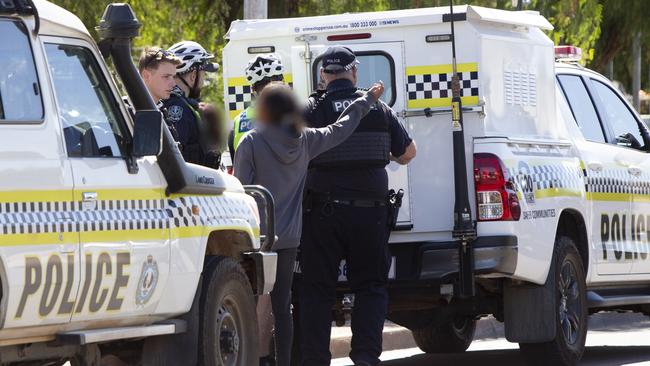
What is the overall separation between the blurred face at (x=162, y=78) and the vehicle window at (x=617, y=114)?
407 centimetres

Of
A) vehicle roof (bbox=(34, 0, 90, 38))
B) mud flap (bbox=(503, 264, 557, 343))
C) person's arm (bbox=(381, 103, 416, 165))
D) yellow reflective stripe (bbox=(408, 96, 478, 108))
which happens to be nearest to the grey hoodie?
person's arm (bbox=(381, 103, 416, 165))

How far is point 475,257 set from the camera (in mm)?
9281

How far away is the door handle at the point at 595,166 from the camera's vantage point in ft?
35.4

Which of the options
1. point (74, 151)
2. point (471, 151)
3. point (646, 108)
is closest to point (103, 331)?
point (74, 151)

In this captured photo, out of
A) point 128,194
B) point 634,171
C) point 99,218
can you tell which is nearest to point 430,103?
point 634,171

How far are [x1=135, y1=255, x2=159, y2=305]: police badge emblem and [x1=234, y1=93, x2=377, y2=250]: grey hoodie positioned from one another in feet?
5.83

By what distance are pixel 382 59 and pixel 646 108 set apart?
44.9m

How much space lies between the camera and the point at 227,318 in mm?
7629

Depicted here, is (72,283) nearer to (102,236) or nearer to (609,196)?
(102,236)

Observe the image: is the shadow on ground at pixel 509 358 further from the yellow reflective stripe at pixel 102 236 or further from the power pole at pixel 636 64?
the power pole at pixel 636 64

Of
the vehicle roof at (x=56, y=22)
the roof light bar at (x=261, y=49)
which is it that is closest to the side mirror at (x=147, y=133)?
the vehicle roof at (x=56, y=22)

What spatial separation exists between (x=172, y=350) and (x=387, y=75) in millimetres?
3327

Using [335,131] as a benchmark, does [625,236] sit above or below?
below

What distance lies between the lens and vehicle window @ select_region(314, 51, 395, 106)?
9.76m
